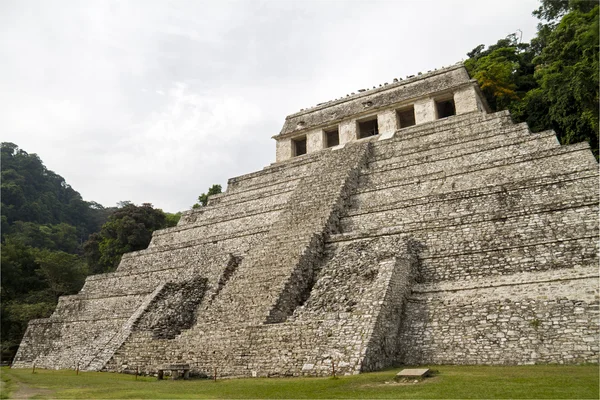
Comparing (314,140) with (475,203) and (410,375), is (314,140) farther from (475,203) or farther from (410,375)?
(410,375)

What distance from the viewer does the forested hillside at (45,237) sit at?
72.7 feet

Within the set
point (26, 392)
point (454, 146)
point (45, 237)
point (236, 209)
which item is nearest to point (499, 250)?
point (454, 146)

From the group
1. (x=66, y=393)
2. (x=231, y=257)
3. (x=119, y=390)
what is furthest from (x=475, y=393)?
(x=231, y=257)

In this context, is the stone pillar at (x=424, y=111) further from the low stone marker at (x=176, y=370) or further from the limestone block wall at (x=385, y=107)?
the low stone marker at (x=176, y=370)

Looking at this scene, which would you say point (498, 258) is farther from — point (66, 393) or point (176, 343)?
point (66, 393)

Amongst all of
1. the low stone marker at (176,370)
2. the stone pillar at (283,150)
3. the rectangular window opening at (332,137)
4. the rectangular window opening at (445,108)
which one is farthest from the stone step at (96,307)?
the rectangular window opening at (445,108)

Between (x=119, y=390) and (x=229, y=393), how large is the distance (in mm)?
2072

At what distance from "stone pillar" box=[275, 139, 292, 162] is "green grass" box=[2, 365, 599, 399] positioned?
735 inches

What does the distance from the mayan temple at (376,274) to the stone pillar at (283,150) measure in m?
5.80

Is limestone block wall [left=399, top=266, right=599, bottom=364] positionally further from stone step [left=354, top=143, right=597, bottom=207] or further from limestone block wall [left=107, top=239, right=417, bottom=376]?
stone step [left=354, top=143, right=597, bottom=207]

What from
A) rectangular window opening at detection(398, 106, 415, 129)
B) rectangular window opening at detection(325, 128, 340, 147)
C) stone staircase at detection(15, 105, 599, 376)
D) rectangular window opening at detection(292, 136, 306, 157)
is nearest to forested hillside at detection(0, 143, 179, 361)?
stone staircase at detection(15, 105, 599, 376)

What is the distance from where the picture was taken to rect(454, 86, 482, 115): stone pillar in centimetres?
2138

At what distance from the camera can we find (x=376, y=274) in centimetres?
997

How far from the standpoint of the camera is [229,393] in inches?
264
